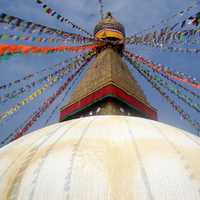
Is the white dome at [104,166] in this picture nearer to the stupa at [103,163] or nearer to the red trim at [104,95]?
the stupa at [103,163]

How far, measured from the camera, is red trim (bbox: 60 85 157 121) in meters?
10.0

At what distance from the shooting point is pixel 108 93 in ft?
32.4

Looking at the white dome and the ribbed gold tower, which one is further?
the ribbed gold tower

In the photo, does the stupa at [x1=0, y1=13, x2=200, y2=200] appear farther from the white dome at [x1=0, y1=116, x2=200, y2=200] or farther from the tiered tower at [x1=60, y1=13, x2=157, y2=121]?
the tiered tower at [x1=60, y1=13, x2=157, y2=121]

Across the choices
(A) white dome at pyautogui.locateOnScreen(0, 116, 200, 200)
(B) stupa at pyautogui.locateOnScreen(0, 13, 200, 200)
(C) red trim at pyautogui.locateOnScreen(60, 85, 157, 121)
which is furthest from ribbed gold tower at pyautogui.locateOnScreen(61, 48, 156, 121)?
(A) white dome at pyautogui.locateOnScreen(0, 116, 200, 200)

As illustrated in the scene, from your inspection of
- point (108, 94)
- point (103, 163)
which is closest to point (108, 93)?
point (108, 94)

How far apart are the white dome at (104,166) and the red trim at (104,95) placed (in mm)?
4609

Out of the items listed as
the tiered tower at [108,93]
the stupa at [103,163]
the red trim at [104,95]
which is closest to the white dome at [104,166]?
the stupa at [103,163]

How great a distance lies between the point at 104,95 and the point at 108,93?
0.53ft

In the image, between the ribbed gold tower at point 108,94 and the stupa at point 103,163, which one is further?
the ribbed gold tower at point 108,94

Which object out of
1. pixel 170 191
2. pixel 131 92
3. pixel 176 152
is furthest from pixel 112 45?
pixel 170 191

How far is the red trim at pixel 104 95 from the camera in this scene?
10.0 m

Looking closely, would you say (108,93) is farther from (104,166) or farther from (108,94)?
(104,166)

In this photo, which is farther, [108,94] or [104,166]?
[108,94]
